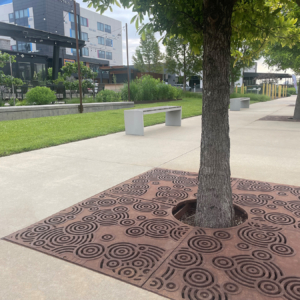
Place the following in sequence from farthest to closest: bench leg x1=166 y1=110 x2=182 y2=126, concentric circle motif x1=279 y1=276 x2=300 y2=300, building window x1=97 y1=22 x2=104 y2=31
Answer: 1. building window x1=97 y1=22 x2=104 y2=31
2. bench leg x1=166 y1=110 x2=182 y2=126
3. concentric circle motif x1=279 y1=276 x2=300 y2=300

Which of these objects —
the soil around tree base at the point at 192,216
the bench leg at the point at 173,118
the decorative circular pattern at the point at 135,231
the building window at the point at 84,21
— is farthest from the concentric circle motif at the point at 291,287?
the building window at the point at 84,21

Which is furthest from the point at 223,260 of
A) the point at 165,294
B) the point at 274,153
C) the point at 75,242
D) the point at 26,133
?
the point at 26,133

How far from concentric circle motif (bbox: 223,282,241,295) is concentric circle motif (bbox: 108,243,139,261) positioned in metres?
0.75

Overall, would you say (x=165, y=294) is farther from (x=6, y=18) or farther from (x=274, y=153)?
(x=6, y=18)

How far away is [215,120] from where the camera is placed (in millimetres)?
2801

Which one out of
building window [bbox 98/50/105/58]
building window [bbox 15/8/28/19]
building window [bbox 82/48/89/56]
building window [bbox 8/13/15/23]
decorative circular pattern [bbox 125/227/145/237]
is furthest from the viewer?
building window [bbox 98/50/105/58]

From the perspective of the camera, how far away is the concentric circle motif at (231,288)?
1.98 m

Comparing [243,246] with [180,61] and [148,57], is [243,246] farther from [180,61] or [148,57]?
[148,57]

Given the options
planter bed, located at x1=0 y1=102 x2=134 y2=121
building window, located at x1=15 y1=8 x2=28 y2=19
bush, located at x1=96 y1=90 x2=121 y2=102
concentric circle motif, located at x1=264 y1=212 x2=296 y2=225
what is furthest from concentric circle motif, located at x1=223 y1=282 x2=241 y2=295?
building window, located at x1=15 y1=8 x2=28 y2=19

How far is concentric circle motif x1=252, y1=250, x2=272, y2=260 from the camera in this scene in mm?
2380

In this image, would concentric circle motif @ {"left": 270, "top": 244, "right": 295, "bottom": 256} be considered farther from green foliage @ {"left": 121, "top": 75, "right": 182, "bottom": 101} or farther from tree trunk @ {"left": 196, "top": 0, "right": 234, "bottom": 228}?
green foliage @ {"left": 121, "top": 75, "right": 182, "bottom": 101}

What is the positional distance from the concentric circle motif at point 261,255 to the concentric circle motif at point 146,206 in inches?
49.5

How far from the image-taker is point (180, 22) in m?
3.01

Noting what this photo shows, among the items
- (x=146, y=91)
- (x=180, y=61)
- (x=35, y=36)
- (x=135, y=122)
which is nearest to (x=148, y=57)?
(x=180, y=61)
